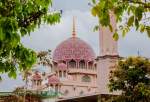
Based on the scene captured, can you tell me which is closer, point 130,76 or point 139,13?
point 139,13

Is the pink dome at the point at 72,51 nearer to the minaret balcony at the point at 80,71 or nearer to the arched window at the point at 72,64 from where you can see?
the arched window at the point at 72,64

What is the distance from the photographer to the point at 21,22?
7.60m

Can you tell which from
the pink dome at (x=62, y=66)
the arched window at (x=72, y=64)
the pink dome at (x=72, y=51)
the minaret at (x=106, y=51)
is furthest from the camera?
the arched window at (x=72, y=64)

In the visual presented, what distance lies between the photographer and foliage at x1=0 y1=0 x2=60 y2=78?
7.10 meters

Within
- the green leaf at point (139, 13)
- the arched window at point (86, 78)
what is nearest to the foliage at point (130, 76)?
the green leaf at point (139, 13)

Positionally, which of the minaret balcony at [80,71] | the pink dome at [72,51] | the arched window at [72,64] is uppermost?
the pink dome at [72,51]

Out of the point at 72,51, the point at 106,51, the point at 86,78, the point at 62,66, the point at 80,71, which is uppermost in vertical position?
the point at 72,51

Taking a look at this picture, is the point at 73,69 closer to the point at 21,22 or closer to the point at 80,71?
the point at 80,71

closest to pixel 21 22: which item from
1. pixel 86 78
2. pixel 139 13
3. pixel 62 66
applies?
pixel 139 13

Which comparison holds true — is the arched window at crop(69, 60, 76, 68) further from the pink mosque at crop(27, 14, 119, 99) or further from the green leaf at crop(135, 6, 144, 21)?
the green leaf at crop(135, 6, 144, 21)

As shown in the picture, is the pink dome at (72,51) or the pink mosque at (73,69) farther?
the pink dome at (72,51)

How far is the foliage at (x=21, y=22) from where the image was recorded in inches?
279

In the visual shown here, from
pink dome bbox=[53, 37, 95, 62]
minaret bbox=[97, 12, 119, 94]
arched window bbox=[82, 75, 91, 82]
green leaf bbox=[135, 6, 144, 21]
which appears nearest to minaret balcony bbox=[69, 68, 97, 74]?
arched window bbox=[82, 75, 91, 82]

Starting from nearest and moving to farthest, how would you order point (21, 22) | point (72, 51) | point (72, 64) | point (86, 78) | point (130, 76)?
point (21, 22) → point (130, 76) → point (72, 51) → point (72, 64) → point (86, 78)
